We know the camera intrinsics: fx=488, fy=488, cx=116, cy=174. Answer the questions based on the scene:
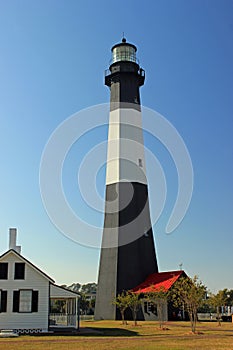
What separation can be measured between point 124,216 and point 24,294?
15.6 meters

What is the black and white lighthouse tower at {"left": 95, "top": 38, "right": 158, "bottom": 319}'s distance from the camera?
40.0 m

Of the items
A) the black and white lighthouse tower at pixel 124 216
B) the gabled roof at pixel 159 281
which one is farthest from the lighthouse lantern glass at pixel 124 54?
the gabled roof at pixel 159 281

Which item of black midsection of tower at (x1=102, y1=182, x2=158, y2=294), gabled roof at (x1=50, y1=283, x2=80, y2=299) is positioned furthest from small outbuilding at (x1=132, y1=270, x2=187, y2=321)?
gabled roof at (x1=50, y1=283, x2=80, y2=299)

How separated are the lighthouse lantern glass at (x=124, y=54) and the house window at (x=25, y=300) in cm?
2514

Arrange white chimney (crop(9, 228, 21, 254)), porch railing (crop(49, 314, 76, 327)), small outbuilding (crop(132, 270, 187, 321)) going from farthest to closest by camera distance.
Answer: small outbuilding (crop(132, 270, 187, 321))
white chimney (crop(9, 228, 21, 254))
porch railing (crop(49, 314, 76, 327))

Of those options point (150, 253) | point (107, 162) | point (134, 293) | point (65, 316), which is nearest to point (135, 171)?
point (107, 162)

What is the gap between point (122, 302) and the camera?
35.9m

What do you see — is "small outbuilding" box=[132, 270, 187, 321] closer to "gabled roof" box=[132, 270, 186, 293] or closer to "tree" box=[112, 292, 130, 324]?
"gabled roof" box=[132, 270, 186, 293]

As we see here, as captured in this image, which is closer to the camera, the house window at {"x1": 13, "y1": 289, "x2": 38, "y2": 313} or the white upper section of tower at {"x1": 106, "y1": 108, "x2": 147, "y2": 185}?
the house window at {"x1": 13, "y1": 289, "x2": 38, "y2": 313}

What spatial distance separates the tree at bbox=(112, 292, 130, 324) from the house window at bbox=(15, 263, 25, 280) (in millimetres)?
11038

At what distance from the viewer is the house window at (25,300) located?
25906 millimetres

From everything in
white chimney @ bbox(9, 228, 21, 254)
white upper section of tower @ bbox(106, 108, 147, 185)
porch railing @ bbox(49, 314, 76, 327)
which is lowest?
porch railing @ bbox(49, 314, 76, 327)

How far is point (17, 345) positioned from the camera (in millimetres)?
19203

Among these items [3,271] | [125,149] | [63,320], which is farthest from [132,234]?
[3,271]
